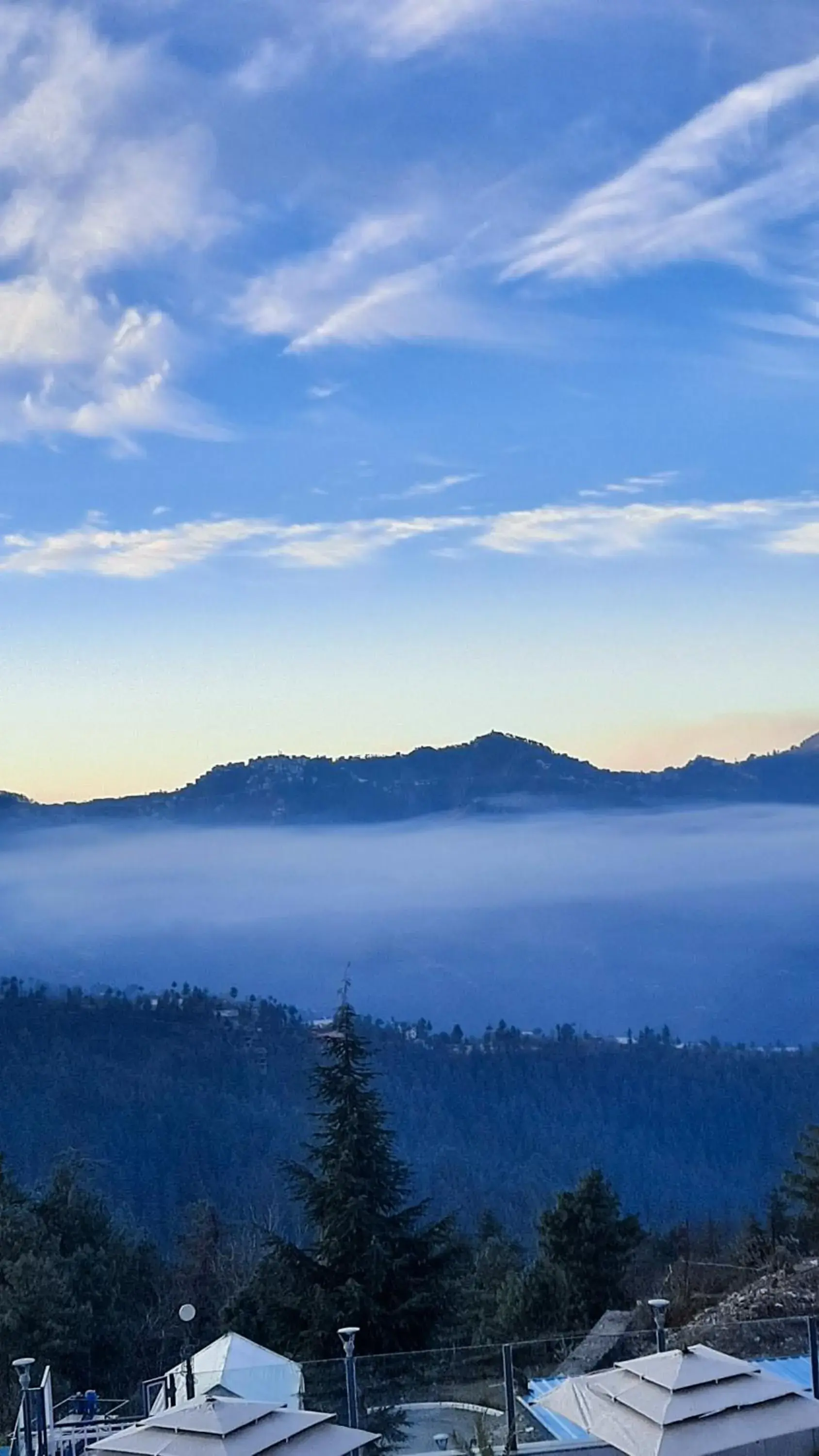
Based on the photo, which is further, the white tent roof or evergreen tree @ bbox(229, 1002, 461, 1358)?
evergreen tree @ bbox(229, 1002, 461, 1358)

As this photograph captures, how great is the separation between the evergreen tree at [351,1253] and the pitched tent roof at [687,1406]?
1215cm

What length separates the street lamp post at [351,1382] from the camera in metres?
7.94

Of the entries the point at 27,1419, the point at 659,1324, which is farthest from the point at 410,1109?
the point at 27,1419

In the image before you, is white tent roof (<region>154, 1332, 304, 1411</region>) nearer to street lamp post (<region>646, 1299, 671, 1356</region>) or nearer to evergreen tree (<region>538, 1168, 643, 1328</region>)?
street lamp post (<region>646, 1299, 671, 1356</region>)

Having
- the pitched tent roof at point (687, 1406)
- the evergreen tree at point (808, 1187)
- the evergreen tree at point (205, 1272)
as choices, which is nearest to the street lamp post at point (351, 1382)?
the pitched tent roof at point (687, 1406)

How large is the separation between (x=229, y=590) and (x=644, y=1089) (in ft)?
141

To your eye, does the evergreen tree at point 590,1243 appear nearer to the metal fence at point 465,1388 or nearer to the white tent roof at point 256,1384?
the white tent roof at point 256,1384

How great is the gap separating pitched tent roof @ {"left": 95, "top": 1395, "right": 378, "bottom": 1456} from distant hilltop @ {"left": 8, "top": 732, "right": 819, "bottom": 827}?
5913 inches

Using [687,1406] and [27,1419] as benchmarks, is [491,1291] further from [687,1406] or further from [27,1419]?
[687,1406]

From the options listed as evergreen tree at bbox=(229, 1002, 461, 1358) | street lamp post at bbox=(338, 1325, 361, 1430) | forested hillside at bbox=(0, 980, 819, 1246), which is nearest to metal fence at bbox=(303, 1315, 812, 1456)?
street lamp post at bbox=(338, 1325, 361, 1430)

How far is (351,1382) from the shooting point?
8.02m

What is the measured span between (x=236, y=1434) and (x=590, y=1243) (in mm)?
15941

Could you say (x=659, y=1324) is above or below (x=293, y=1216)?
above

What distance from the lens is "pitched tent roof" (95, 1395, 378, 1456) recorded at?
717 cm
